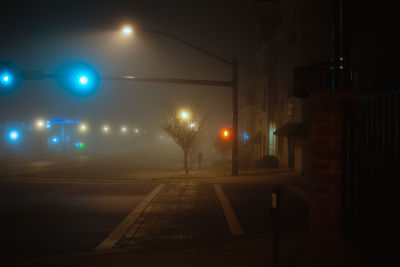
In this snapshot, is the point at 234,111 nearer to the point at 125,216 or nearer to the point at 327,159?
the point at 125,216

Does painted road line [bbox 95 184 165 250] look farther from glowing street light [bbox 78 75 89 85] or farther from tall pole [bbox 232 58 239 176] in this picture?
tall pole [bbox 232 58 239 176]

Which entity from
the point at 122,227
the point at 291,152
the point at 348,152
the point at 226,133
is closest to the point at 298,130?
the point at 291,152

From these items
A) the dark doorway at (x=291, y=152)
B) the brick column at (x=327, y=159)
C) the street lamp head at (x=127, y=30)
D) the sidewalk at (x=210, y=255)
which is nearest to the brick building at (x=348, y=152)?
the brick column at (x=327, y=159)

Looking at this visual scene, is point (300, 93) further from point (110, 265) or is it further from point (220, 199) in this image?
point (220, 199)

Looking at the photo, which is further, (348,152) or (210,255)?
(210,255)

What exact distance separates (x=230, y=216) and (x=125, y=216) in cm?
294

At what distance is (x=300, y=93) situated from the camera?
512 centimetres

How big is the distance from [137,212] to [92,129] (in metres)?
96.3

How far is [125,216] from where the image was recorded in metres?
10.5

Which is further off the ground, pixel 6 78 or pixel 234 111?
pixel 6 78

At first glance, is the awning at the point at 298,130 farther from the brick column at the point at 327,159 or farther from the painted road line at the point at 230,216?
the brick column at the point at 327,159

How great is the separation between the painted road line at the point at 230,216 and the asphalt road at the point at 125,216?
23mm

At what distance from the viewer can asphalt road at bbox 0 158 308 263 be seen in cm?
799

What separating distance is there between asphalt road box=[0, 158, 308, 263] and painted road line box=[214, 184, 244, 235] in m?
0.02
